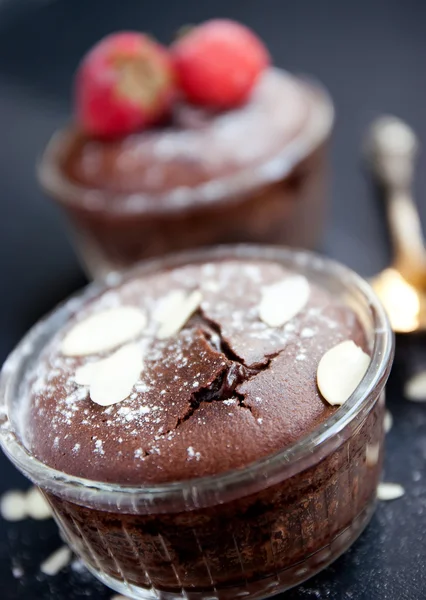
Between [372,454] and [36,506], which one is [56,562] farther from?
[372,454]

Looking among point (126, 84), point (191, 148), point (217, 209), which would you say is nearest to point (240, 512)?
point (217, 209)

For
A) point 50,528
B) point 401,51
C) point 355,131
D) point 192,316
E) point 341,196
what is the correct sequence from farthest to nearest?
point 401,51
point 355,131
point 341,196
point 50,528
point 192,316

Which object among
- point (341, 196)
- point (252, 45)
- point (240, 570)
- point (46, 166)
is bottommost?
point (341, 196)

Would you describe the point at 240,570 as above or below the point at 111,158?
below

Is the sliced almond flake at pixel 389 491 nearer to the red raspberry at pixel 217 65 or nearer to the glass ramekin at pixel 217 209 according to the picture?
the glass ramekin at pixel 217 209

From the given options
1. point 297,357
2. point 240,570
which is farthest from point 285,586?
point 297,357

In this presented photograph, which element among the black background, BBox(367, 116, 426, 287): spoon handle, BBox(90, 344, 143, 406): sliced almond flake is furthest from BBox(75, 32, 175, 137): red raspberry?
BBox(90, 344, 143, 406): sliced almond flake

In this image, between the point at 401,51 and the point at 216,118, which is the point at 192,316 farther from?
the point at 401,51
